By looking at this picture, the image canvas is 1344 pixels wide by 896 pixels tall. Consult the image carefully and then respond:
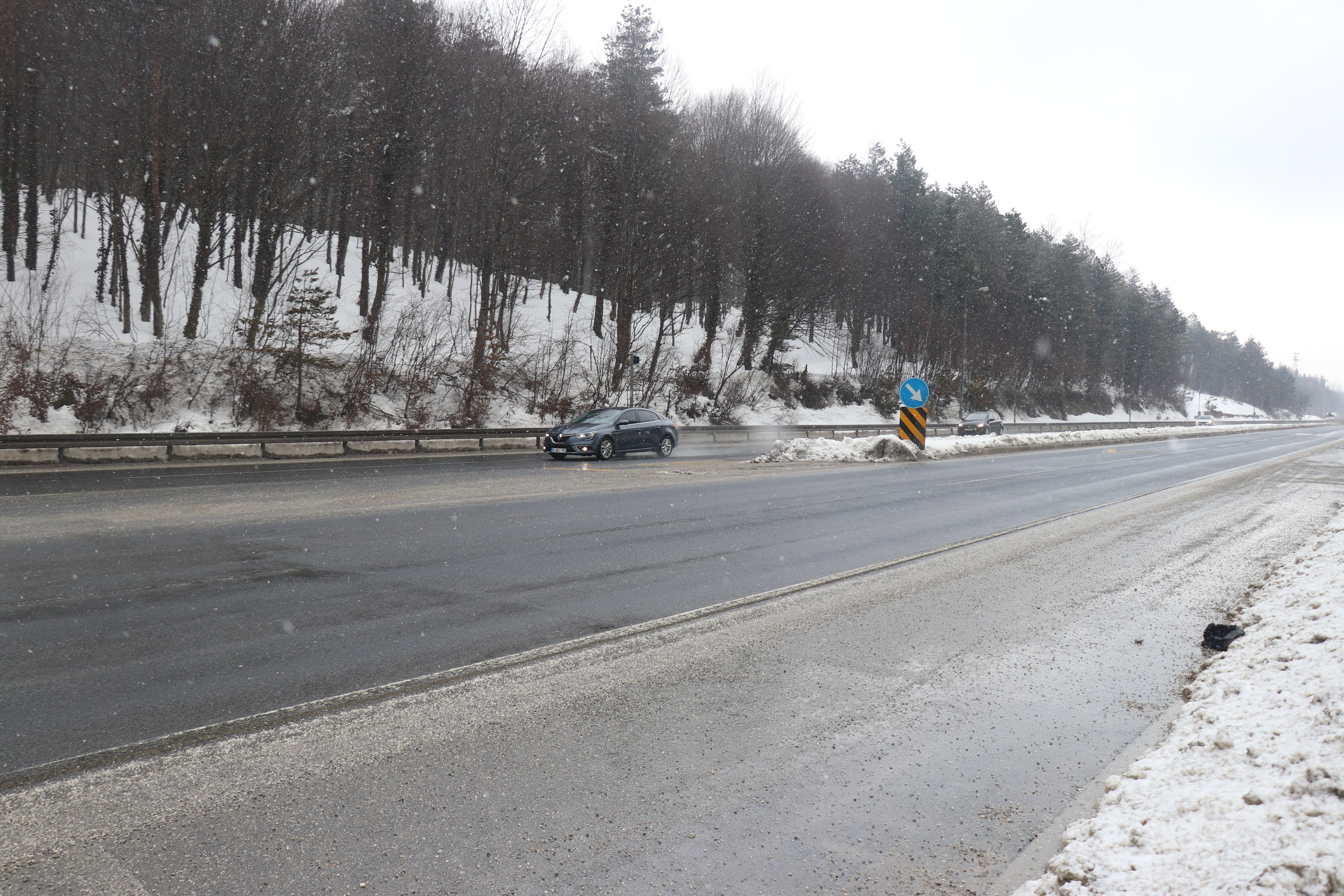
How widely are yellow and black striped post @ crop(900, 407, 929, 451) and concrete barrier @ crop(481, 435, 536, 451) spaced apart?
13.1m

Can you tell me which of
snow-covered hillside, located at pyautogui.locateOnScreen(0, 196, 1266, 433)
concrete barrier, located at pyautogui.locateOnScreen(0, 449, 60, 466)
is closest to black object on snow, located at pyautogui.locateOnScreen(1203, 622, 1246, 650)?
concrete barrier, located at pyautogui.locateOnScreen(0, 449, 60, 466)

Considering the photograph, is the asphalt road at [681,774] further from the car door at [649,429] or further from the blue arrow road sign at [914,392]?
the blue arrow road sign at [914,392]

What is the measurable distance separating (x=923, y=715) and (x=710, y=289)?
44880mm

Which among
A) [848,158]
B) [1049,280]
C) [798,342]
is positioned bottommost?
[798,342]

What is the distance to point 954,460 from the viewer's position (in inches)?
1065

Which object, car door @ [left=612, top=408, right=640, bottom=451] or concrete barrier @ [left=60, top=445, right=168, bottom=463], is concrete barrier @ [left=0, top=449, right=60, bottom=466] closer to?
concrete barrier @ [left=60, top=445, right=168, bottom=463]

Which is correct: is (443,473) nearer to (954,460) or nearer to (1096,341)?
(954,460)

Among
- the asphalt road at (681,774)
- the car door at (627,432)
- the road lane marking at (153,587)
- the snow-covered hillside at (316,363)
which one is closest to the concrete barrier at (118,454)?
the snow-covered hillside at (316,363)

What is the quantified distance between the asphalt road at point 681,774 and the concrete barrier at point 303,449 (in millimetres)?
16288

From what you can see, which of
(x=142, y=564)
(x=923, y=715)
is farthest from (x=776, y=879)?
(x=142, y=564)

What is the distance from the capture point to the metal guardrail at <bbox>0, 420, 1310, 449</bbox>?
18250 millimetres

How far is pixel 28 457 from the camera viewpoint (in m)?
17.5

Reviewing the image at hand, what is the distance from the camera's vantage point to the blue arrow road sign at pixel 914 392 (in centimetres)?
2508

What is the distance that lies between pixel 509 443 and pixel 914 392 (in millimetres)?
13991
